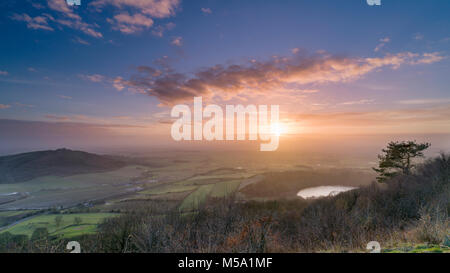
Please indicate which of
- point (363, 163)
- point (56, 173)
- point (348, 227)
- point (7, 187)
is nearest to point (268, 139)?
point (348, 227)

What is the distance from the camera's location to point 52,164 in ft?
50.2

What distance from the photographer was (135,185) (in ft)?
37.4

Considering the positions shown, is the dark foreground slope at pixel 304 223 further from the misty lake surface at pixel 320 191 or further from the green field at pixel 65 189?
the green field at pixel 65 189

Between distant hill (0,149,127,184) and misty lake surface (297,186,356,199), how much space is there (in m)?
17.2

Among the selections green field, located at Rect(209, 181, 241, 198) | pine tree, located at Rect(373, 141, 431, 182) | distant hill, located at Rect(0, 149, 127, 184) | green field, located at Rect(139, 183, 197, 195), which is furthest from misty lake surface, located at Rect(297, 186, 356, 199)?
distant hill, located at Rect(0, 149, 127, 184)

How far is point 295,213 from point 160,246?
27.6 ft

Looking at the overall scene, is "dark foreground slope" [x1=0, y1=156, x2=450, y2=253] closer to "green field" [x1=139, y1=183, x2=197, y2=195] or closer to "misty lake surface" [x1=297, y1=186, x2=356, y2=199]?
"misty lake surface" [x1=297, y1=186, x2=356, y2=199]

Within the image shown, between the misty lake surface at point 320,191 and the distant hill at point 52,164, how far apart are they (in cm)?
1718

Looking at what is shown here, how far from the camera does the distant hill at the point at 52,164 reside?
12.2 metres

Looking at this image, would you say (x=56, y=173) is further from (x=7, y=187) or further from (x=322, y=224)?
(x=322, y=224)

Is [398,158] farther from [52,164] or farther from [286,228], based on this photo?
[52,164]

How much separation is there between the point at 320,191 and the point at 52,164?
23.8 m

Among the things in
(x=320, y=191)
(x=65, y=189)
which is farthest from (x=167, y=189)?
(x=320, y=191)
